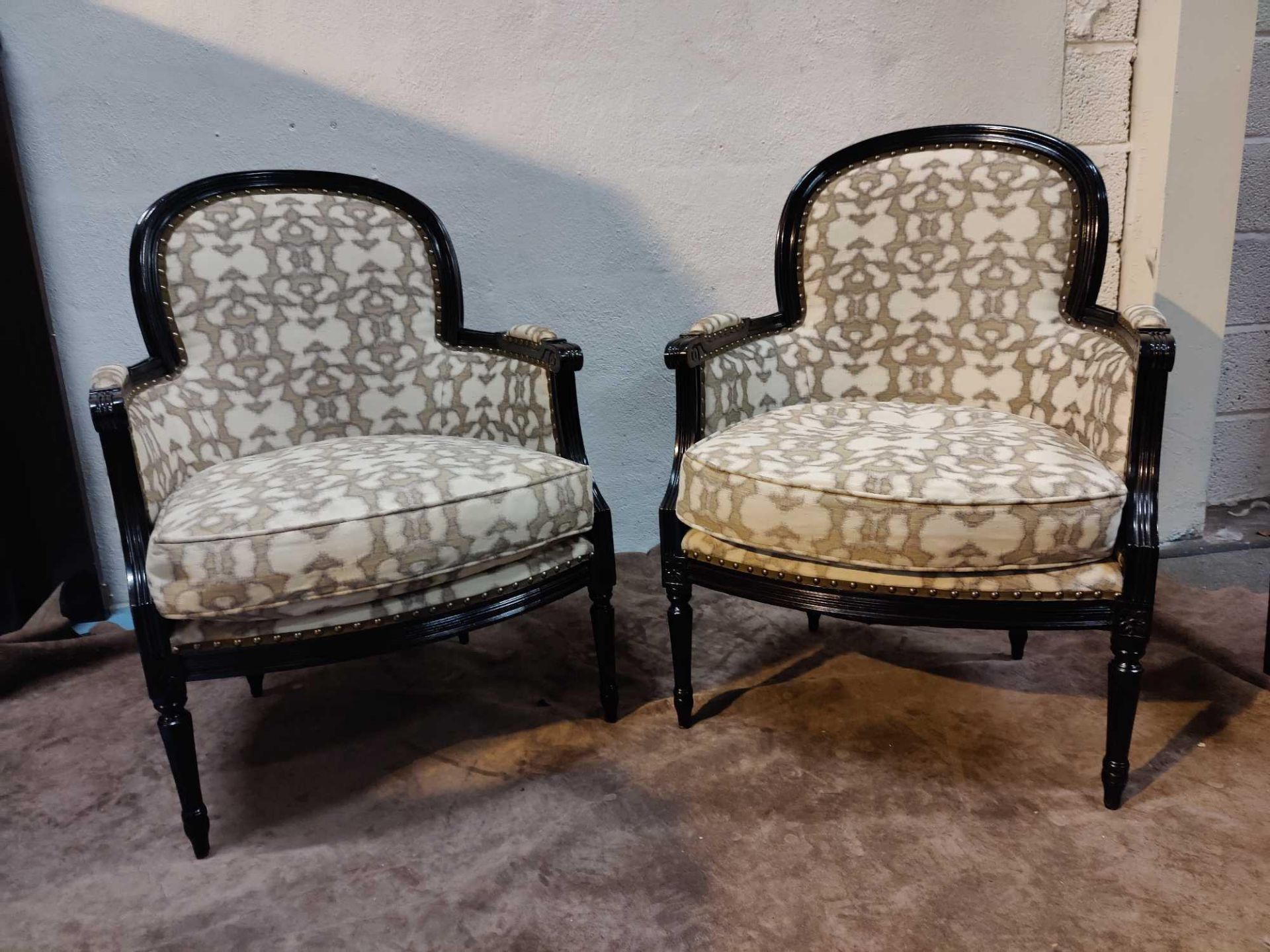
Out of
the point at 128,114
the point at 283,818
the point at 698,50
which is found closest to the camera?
the point at 283,818

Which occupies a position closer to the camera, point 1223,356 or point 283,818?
point 283,818

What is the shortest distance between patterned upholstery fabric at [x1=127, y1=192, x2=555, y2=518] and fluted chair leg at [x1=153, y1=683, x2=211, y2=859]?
1.43ft

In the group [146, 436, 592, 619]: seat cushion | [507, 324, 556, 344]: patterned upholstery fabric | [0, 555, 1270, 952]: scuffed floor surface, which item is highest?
[507, 324, 556, 344]: patterned upholstery fabric

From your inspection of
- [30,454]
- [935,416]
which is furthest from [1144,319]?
[30,454]

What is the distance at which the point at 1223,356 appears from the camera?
7.84ft

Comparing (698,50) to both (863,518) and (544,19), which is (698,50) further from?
(863,518)

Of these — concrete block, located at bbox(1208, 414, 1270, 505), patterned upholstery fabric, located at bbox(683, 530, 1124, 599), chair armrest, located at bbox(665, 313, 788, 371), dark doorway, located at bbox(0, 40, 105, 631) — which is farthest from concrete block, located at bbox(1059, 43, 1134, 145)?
dark doorway, located at bbox(0, 40, 105, 631)

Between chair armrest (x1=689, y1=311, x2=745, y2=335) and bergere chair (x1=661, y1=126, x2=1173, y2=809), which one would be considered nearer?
bergere chair (x1=661, y1=126, x2=1173, y2=809)

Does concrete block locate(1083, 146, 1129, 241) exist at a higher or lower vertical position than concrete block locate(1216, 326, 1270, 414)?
higher

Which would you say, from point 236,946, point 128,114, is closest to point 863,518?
point 236,946

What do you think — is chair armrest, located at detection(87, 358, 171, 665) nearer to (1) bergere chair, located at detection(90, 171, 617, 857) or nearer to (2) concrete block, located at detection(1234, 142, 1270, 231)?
(1) bergere chair, located at detection(90, 171, 617, 857)

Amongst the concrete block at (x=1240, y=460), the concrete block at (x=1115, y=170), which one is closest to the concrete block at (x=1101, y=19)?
the concrete block at (x=1115, y=170)

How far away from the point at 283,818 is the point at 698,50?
176cm

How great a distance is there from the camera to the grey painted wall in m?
1.87
